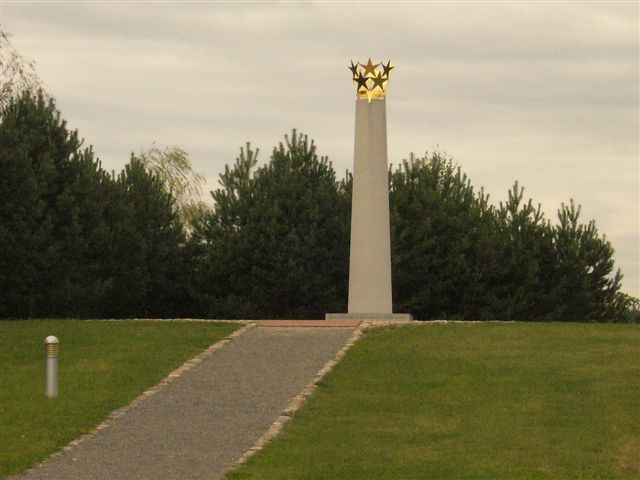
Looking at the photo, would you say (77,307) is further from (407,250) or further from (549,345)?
(549,345)

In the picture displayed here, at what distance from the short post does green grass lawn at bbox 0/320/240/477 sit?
17 centimetres

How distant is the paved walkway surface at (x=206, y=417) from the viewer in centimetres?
1720

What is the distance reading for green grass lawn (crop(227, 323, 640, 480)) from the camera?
56.5 ft

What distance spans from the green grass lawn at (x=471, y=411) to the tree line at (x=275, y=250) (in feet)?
53.8

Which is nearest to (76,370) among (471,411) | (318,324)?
(318,324)

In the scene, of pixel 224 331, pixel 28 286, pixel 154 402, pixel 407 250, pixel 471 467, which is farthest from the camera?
pixel 407 250

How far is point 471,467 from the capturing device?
17.0 m

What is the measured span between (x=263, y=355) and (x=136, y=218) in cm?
2271

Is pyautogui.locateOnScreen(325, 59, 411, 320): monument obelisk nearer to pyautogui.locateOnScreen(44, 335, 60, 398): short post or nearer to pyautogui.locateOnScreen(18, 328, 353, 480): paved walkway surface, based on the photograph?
pyautogui.locateOnScreen(18, 328, 353, 480): paved walkway surface

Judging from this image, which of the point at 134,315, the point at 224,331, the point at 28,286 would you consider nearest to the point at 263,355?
the point at 224,331

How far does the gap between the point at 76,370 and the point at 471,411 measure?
7.92 meters

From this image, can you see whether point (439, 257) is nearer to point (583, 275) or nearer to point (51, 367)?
point (583, 275)

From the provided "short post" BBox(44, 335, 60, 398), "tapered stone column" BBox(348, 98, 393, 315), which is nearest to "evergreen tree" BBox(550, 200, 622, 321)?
"tapered stone column" BBox(348, 98, 393, 315)

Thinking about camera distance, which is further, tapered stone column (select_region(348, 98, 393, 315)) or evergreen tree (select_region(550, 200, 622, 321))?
evergreen tree (select_region(550, 200, 622, 321))
